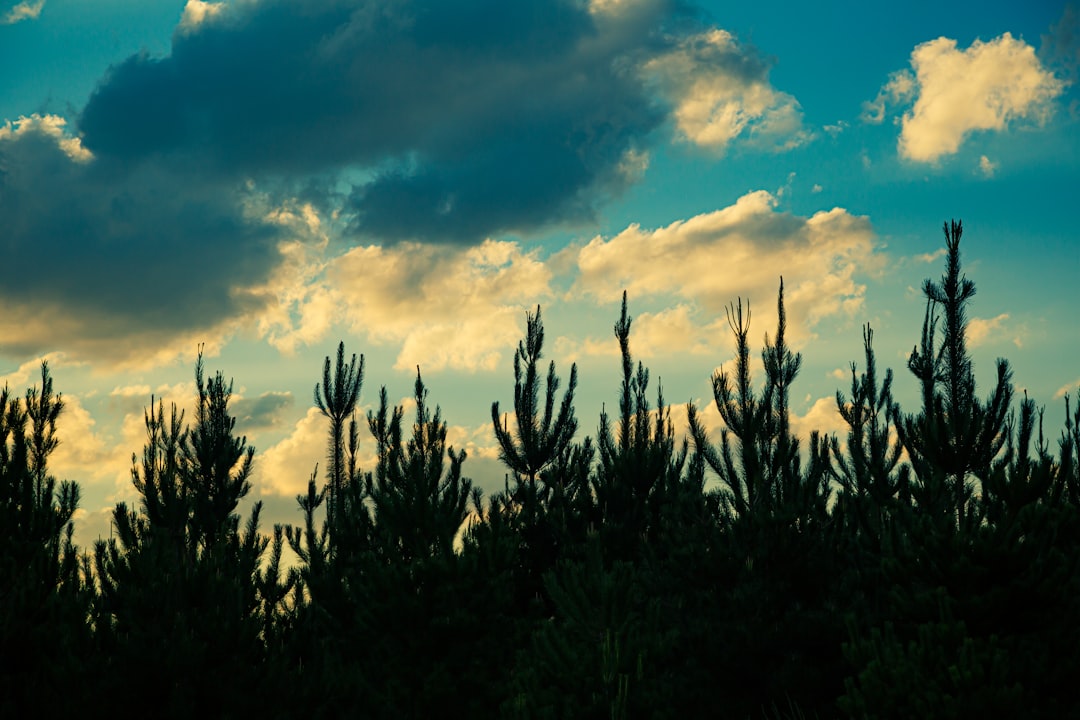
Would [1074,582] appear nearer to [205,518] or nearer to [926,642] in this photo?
[926,642]

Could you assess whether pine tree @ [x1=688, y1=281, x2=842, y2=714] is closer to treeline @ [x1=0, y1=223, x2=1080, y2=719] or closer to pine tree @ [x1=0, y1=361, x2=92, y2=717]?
treeline @ [x1=0, y1=223, x2=1080, y2=719]

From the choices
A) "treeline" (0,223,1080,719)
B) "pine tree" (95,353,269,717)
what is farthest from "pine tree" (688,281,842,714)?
"pine tree" (95,353,269,717)

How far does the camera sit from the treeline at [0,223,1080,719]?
28.0 feet

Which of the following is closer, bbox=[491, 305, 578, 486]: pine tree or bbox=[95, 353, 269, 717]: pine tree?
bbox=[95, 353, 269, 717]: pine tree

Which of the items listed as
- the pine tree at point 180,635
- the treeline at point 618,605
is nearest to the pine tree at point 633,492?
the treeline at point 618,605

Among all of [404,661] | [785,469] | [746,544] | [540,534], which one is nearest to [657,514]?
Result: [540,534]

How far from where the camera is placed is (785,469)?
60.2 ft

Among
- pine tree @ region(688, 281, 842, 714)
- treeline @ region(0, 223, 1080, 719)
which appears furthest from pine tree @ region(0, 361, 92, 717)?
pine tree @ region(688, 281, 842, 714)

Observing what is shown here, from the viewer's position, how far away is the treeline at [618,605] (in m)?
8.52

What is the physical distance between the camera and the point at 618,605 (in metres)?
9.38

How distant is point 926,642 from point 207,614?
22.7 ft

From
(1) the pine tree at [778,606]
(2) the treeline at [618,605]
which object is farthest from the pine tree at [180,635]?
(1) the pine tree at [778,606]

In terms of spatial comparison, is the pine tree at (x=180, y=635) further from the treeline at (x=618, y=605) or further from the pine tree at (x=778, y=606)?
the pine tree at (x=778, y=606)

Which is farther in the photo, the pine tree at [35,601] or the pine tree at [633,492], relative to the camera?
the pine tree at [633,492]
